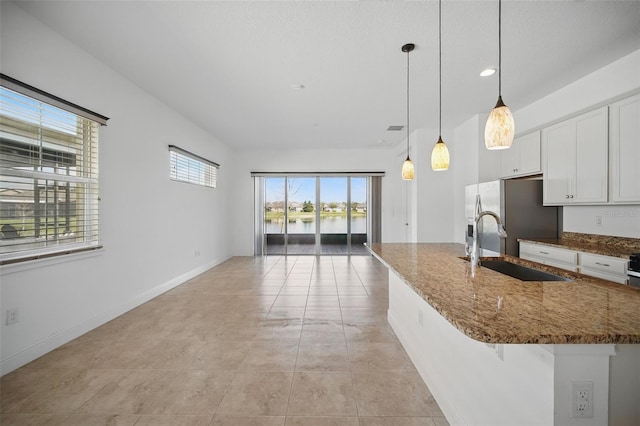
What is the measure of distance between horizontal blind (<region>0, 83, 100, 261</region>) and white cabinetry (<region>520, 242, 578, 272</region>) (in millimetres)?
5018

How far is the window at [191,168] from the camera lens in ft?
14.5

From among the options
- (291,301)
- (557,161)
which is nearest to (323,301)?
(291,301)

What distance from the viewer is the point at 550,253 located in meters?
3.28

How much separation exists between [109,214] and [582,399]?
394cm

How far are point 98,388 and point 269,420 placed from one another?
130cm

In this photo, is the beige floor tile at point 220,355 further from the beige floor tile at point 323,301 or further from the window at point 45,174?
the window at point 45,174

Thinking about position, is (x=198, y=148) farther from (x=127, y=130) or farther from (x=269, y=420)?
(x=269, y=420)

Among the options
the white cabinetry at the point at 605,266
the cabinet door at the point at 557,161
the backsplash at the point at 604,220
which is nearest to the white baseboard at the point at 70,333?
the white cabinetry at the point at 605,266

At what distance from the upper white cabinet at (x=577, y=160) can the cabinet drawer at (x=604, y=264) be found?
2.14ft

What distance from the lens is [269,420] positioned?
1.68m

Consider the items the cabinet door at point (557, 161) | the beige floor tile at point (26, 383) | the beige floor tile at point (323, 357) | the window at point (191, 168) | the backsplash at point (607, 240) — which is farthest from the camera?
the window at point (191, 168)

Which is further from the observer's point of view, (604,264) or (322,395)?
(604,264)

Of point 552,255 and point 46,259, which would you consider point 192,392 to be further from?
point 552,255

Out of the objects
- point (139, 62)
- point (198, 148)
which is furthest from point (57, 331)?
point (198, 148)
